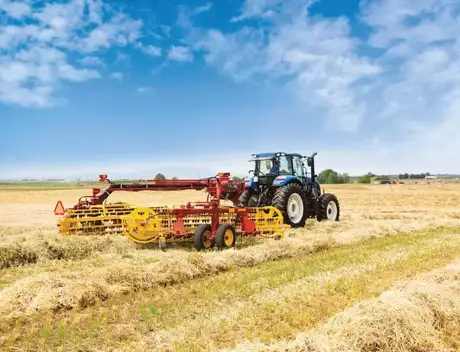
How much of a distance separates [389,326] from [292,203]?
951cm

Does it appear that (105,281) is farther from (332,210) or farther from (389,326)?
Result: (332,210)

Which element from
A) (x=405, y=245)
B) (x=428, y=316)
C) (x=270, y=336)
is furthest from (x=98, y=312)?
(x=405, y=245)

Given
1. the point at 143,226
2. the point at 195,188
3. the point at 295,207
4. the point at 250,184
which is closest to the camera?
the point at 143,226

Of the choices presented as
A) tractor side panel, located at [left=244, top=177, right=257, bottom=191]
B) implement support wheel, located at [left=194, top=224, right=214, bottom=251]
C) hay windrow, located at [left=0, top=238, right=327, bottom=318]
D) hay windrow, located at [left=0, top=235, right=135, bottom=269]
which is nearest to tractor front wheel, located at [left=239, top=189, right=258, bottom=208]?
tractor side panel, located at [left=244, top=177, right=257, bottom=191]

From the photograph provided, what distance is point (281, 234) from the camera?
11578 millimetres

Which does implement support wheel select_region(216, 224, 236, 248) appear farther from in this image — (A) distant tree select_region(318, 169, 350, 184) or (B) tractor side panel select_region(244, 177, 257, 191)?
(A) distant tree select_region(318, 169, 350, 184)

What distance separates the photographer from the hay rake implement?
1015cm

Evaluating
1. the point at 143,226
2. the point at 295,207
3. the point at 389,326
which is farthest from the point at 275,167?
the point at 389,326

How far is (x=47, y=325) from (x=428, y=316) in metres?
4.01

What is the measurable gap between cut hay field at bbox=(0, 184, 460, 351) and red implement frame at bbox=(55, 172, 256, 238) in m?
1.19

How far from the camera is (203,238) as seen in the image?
1012 cm

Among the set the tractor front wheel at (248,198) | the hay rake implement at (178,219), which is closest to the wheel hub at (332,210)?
the tractor front wheel at (248,198)

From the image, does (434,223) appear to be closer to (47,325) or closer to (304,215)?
(304,215)

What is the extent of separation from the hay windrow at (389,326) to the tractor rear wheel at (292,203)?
771 centimetres
